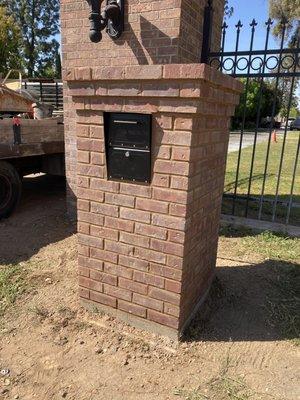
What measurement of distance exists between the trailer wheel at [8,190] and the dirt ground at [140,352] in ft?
6.01

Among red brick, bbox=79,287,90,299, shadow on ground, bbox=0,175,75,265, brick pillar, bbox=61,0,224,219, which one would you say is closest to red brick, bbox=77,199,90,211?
red brick, bbox=79,287,90,299

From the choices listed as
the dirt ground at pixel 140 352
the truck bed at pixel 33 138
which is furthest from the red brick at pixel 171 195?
the truck bed at pixel 33 138

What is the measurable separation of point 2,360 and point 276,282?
244 cm

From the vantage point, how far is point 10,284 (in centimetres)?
326

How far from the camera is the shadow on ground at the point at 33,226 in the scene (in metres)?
4.06

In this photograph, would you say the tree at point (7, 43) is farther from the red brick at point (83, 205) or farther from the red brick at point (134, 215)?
the red brick at point (134, 215)

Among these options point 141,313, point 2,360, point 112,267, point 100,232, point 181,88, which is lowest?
point 2,360

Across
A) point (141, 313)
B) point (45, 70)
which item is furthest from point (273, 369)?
point (45, 70)

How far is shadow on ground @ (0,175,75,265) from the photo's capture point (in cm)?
406

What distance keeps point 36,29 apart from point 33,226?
37978 millimetres

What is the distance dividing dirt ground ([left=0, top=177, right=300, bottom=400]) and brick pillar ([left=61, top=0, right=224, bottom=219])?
92.9 inches

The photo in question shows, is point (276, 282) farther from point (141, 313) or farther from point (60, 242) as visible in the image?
point (60, 242)

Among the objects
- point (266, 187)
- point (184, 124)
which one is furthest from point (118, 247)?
point (266, 187)

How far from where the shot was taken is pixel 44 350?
2426 mm
